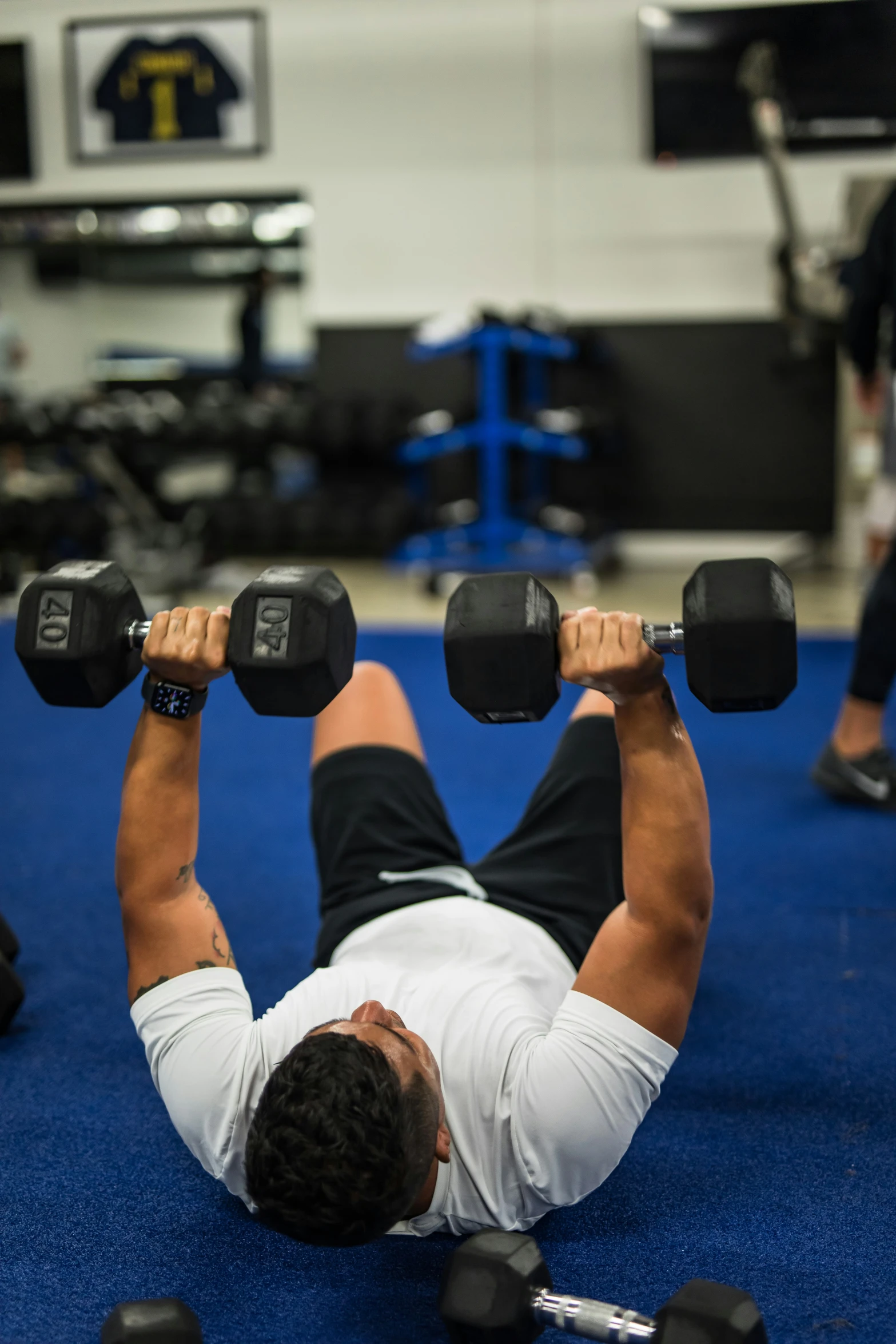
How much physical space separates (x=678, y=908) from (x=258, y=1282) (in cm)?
57

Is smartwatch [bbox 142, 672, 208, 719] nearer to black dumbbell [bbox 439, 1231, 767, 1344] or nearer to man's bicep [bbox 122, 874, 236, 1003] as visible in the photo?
man's bicep [bbox 122, 874, 236, 1003]

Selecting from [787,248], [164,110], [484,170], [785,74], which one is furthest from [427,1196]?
[164,110]

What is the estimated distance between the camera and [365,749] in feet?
5.91

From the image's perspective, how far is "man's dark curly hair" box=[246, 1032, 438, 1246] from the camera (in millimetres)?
1070

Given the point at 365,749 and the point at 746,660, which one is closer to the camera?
the point at 746,660

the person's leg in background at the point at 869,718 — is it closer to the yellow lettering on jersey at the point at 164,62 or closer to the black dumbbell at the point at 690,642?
the black dumbbell at the point at 690,642

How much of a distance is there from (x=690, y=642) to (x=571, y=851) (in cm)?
54

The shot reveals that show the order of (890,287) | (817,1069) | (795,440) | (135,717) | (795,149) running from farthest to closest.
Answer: (795,440)
(795,149)
(135,717)
(890,287)
(817,1069)

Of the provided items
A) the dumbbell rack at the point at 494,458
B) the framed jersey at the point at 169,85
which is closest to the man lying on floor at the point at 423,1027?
the dumbbell rack at the point at 494,458

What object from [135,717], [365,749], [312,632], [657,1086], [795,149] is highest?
[795,149]

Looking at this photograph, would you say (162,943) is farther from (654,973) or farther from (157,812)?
(654,973)

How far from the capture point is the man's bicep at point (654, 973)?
1.21m

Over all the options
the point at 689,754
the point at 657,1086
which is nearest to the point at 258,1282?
the point at 657,1086

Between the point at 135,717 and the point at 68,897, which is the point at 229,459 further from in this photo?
the point at 68,897
